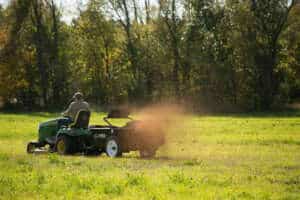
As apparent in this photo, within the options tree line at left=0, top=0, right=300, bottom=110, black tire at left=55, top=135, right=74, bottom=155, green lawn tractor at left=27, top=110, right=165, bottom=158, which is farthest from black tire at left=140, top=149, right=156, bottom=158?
tree line at left=0, top=0, right=300, bottom=110

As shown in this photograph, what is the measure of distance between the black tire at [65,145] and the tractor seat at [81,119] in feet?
1.79

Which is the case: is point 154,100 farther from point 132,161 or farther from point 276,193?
point 276,193

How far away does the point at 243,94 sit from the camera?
69625 millimetres

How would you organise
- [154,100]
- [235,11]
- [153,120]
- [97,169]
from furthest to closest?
[154,100] < [235,11] < [153,120] < [97,169]

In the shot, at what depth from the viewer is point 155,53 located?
240ft

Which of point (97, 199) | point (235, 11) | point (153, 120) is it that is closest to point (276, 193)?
point (97, 199)

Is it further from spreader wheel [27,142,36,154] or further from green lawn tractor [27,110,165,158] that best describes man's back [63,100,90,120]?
spreader wheel [27,142,36,154]

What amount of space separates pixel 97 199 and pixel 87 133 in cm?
1021

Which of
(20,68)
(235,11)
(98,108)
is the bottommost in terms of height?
(98,108)

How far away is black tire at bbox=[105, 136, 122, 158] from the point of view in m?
20.9

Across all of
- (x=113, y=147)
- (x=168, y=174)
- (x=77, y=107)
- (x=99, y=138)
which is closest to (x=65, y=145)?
(x=99, y=138)

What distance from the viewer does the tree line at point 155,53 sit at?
66.4m

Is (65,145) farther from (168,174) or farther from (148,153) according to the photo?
(168,174)

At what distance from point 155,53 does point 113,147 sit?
2069 inches
